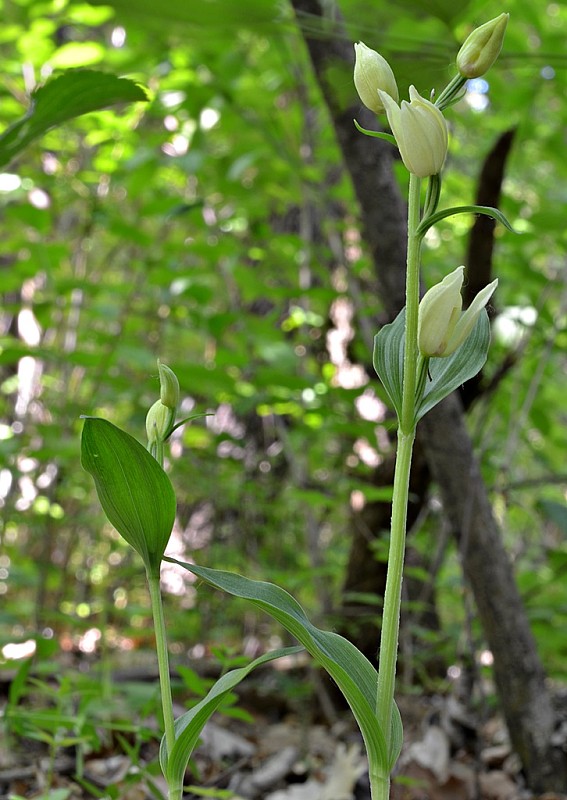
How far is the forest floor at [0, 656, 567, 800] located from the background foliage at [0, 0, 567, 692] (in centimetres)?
21

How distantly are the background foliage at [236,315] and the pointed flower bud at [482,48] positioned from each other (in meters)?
0.64

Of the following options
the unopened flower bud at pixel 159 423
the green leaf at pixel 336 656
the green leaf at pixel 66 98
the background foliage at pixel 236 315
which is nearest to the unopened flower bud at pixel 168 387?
the unopened flower bud at pixel 159 423

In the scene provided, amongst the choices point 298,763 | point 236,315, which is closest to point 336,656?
point 298,763

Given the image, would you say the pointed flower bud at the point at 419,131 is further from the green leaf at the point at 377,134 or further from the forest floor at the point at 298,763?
the forest floor at the point at 298,763

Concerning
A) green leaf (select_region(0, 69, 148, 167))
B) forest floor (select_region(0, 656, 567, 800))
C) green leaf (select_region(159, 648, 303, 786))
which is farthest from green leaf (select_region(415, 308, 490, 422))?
forest floor (select_region(0, 656, 567, 800))

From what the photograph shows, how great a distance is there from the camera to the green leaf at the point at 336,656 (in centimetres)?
51

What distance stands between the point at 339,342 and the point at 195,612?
914mm

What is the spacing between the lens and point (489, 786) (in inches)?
54.6

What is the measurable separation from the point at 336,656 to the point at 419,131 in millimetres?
364

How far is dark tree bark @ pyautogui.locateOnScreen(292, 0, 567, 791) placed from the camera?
1.34 m

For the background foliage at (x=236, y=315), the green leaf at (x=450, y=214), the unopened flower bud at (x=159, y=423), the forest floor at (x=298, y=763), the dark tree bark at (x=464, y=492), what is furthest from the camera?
the background foliage at (x=236, y=315)

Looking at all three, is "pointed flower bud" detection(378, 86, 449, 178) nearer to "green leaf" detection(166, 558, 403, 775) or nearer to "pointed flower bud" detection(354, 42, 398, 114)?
"pointed flower bud" detection(354, 42, 398, 114)

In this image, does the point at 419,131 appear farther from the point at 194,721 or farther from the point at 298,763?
the point at 298,763

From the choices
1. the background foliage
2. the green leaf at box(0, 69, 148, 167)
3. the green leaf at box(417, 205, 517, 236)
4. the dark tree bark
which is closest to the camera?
the green leaf at box(417, 205, 517, 236)
